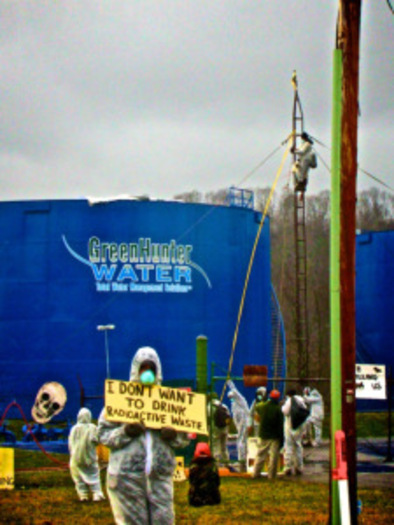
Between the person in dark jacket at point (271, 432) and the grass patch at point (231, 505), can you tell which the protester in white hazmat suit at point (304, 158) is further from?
the grass patch at point (231, 505)

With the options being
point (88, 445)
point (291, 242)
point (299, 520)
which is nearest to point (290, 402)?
point (88, 445)

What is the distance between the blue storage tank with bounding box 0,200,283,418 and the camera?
34.2 m

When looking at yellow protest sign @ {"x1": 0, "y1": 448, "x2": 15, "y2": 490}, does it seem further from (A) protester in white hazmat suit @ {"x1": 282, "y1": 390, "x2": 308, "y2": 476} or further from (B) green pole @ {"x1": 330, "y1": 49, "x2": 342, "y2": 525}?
(B) green pole @ {"x1": 330, "y1": 49, "x2": 342, "y2": 525}

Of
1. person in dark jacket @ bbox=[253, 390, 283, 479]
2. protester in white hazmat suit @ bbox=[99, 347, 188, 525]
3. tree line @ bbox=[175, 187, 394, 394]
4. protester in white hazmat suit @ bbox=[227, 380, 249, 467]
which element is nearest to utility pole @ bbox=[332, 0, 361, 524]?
protester in white hazmat suit @ bbox=[99, 347, 188, 525]

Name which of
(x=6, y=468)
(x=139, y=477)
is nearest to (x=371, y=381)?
(x=6, y=468)

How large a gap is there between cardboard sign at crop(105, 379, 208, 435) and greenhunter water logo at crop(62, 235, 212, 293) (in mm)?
26051

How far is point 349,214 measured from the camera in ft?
30.2

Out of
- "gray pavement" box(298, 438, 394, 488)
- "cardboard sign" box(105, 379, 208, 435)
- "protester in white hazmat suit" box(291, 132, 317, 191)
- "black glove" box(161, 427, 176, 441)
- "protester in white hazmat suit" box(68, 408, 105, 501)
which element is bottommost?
"gray pavement" box(298, 438, 394, 488)

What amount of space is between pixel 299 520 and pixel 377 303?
104 ft

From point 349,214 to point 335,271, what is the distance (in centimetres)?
59

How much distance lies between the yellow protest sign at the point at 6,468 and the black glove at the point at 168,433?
335 inches

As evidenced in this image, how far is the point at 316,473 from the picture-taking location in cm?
1900

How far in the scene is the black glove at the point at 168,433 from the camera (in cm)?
801

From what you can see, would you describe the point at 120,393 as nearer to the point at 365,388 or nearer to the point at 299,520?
the point at 299,520
